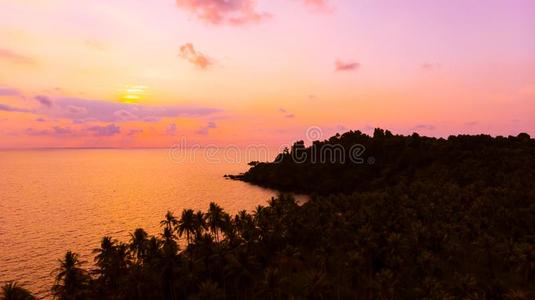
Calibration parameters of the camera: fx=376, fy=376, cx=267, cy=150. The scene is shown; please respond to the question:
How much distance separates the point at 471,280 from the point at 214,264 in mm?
43384

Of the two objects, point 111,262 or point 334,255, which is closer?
point 111,262

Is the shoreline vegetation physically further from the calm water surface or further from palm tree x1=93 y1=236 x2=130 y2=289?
the calm water surface

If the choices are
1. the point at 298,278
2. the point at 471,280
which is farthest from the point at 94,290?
the point at 471,280

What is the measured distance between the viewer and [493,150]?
182375 mm

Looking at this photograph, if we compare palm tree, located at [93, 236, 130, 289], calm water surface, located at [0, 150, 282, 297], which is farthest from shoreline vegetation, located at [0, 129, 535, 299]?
calm water surface, located at [0, 150, 282, 297]

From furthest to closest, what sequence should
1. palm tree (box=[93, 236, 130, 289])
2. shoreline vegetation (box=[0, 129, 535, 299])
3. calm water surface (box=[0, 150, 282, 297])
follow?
calm water surface (box=[0, 150, 282, 297]) → palm tree (box=[93, 236, 130, 289]) → shoreline vegetation (box=[0, 129, 535, 299])

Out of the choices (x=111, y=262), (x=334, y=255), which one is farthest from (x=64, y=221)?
(x=334, y=255)

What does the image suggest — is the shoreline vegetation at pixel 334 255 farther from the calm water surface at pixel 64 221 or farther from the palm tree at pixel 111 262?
the calm water surface at pixel 64 221

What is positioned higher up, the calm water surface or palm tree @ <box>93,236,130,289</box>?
palm tree @ <box>93,236,130,289</box>

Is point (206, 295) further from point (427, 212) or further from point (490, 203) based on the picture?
point (490, 203)

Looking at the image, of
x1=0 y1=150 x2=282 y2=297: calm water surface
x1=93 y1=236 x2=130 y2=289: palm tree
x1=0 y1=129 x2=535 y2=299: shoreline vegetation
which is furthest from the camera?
x1=0 y1=150 x2=282 y2=297: calm water surface

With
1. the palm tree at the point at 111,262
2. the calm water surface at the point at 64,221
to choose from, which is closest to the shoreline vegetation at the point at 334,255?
the palm tree at the point at 111,262

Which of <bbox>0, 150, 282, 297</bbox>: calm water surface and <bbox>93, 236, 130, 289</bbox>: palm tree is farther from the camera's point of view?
<bbox>0, 150, 282, 297</bbox>: calm water surface

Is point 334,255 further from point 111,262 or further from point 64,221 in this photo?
point 64,221
